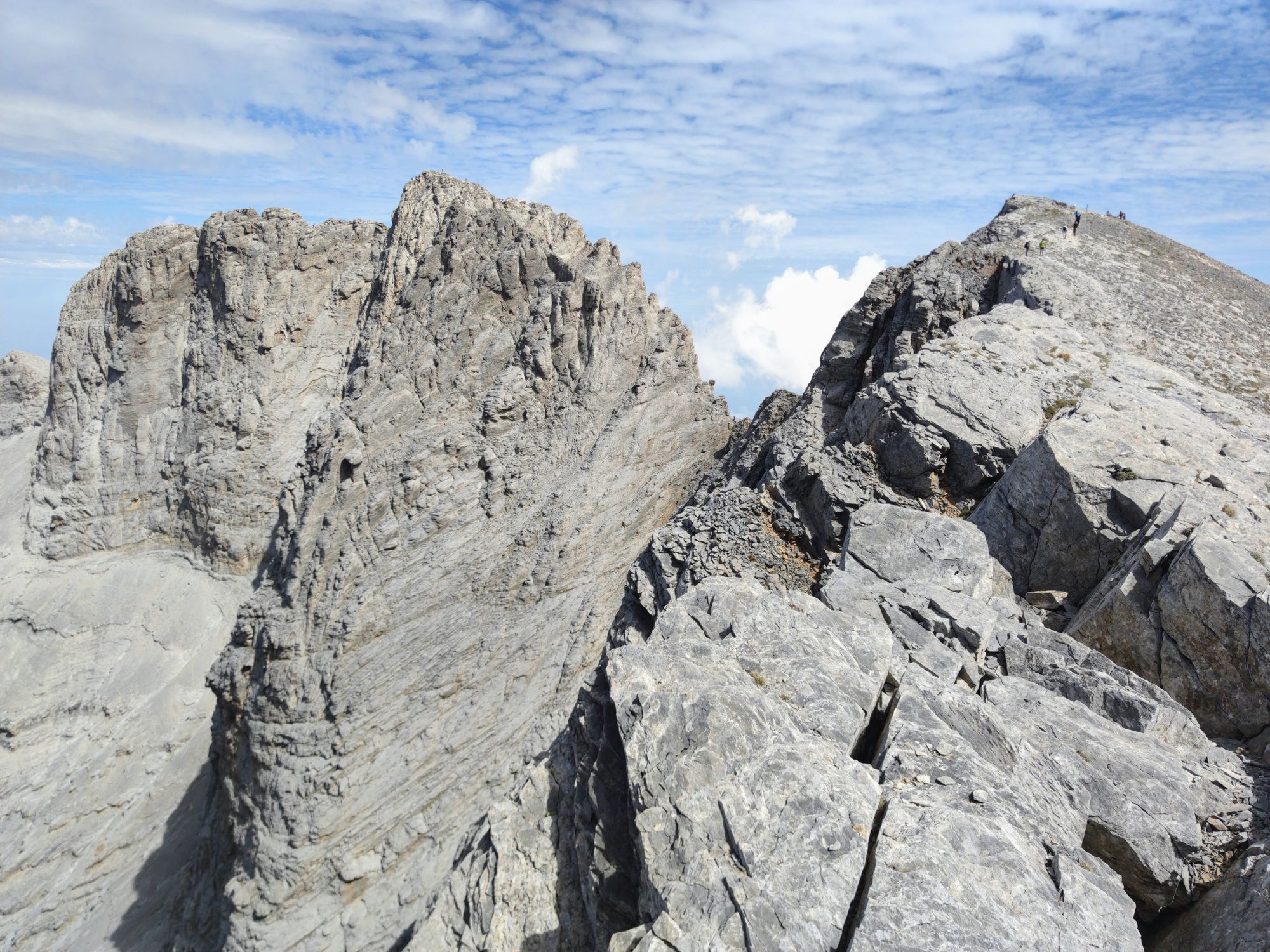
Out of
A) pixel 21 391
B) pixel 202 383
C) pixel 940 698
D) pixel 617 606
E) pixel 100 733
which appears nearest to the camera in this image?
pixel 940 698

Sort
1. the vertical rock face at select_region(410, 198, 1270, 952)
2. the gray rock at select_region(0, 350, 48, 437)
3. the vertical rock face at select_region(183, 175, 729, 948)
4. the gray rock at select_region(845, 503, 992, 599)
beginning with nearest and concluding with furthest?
the vertical rock face at select_region(410, 198, 1270, 952) → the gray rock at select_region(845, 503, 992, 599) → the vertical rock face at select_region(183, 175, 729, 948) → the gray rock at select_region(0, 350, 48, 437)

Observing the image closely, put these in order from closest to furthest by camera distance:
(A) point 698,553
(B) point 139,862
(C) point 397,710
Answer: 1. (A) point 698,553
2. (C) point 397,710
3. (B) point 139,862

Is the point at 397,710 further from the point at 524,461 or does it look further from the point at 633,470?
the point at 633,470

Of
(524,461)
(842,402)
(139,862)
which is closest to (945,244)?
(842,402)

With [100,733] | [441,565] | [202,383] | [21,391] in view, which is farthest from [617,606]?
[21,391]

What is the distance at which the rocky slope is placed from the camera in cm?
959

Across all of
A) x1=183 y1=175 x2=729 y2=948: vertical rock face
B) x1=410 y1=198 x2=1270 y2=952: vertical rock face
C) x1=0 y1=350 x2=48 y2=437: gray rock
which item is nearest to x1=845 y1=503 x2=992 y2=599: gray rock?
x1=410 y1=198 x2=1270 y2=952: vertical rock face

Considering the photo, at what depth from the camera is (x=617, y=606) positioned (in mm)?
30641

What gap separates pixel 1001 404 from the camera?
68.4 feet

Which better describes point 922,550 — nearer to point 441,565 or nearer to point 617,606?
point 617,606

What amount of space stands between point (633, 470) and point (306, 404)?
32.4 m

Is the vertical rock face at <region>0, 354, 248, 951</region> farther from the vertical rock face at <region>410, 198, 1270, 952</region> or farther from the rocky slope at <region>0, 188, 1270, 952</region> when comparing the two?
the vertical rock face at <region>410, 198, 1270, 952</region>

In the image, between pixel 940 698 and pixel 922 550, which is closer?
pixel 940 698

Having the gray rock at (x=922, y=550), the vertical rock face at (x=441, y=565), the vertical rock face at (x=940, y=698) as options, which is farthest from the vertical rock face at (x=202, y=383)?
the gray rock at (x=922, y=550)
